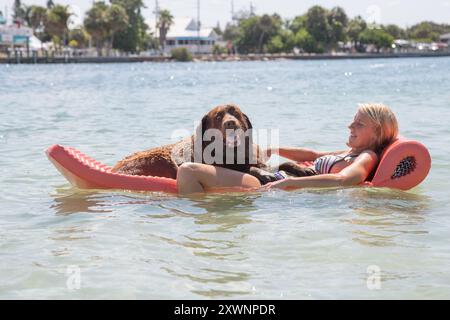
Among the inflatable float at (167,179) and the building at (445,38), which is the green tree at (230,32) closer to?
the building at (445,38)

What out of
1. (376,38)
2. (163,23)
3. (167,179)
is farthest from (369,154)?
(376,38)

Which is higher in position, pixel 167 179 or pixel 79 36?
pixel 79 36

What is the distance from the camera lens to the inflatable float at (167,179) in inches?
270

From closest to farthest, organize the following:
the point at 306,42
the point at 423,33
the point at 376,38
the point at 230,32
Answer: the point at 306,42, the point at 376,38, the point at 423,33, the point at 230,32

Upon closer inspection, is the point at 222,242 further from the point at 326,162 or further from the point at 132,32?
the point at 132,32

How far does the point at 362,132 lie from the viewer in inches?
272

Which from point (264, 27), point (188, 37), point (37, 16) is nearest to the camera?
point (37, 16)

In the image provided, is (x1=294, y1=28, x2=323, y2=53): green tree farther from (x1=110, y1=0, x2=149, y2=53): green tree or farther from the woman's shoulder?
the woman's shoulder

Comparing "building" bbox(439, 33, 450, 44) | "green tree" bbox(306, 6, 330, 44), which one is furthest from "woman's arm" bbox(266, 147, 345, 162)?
"building" bbox(439, 33, 450, 44)

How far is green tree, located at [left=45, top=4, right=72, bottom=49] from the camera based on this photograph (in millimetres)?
101250

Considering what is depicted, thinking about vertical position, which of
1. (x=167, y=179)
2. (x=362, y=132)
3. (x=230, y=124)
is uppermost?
(x=230, y=124)

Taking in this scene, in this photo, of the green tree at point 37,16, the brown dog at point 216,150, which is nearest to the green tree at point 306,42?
the green tree at point 37,16

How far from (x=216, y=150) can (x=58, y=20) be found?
326 feet

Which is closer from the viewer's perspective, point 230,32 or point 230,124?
point 230,124
